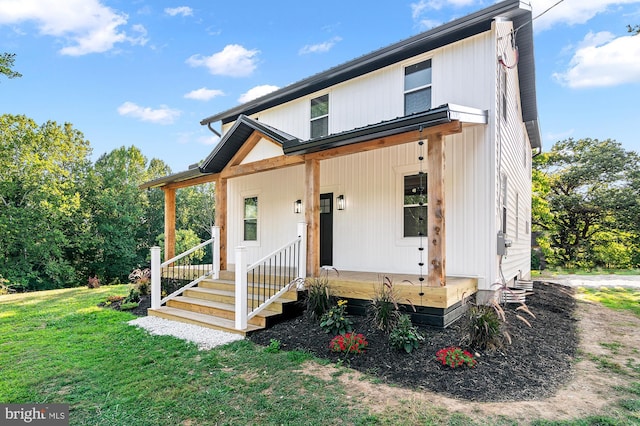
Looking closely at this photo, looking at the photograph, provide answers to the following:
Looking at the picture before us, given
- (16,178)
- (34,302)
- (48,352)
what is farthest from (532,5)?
(16,178)

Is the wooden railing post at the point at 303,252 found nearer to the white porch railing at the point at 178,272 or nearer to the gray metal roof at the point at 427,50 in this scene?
the white porch railing at the point at 178,272

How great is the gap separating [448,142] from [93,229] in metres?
23.7

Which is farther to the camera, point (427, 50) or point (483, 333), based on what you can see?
point (427, 50)

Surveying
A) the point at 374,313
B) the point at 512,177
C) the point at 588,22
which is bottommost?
the point at 374,313

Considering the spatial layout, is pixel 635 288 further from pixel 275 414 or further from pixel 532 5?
pixel 275 414

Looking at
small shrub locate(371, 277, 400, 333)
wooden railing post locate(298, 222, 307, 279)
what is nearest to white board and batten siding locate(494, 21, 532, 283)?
small shrub locate(371, 277, 400, 333)

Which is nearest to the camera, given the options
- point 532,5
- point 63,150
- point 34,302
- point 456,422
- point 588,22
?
point 456,422

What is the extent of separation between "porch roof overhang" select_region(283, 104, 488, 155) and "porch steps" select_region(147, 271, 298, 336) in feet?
8.71

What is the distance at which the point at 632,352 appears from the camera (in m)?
5.14

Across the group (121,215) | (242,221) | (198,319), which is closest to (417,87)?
(242,221)

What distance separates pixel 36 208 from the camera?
1953 centimetres

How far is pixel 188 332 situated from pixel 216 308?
29.8 inches

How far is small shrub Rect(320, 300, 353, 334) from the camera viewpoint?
523 centimetres
